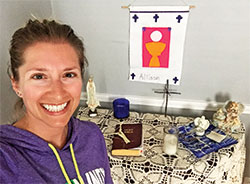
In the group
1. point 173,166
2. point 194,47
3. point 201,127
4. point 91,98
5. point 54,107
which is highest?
point 194,47

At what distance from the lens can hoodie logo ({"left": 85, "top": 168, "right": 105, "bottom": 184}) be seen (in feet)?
2.68

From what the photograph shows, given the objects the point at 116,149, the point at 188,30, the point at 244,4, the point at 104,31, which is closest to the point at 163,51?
the point at 188,30

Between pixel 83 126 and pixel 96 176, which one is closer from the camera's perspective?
pixel 96 176

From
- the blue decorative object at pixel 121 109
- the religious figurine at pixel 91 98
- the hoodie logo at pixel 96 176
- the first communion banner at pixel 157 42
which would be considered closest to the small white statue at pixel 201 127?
the first communion banner at pixel 157 42

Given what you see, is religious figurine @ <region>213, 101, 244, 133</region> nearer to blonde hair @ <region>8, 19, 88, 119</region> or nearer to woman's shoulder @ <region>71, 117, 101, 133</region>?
woman's shoulder @ <region>71, 117, 101, 133</region>

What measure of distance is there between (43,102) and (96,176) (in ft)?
1.08

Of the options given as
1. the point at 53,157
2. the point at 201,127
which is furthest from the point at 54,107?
the point at 201,127

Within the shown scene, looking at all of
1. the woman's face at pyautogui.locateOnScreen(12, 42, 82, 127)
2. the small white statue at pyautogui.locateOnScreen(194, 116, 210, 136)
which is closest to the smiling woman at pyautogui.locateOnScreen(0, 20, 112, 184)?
the woman's face at pyautogui.locateOnScreen(12, 42, 82, 127)

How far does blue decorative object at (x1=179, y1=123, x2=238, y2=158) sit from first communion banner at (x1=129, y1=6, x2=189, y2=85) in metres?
0.36

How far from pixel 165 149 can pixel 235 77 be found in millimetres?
683

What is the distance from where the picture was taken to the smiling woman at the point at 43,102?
0.70 m

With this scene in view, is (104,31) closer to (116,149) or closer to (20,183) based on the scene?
(116,149)

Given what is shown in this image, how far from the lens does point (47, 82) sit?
719 mm

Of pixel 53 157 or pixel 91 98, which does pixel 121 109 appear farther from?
pixel 53 157
